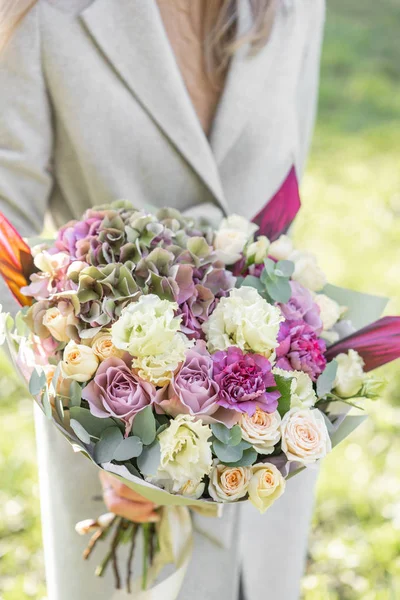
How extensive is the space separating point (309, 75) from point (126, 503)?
1026mm

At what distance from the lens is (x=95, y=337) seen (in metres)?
0.90

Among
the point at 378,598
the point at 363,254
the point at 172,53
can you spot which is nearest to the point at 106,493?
the point at 172,53

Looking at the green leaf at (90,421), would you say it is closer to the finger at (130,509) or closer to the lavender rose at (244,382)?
the lavender rose at (244,382)

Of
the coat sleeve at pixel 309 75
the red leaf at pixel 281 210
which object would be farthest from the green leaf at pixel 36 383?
the coat sleeve at pixel 309 75

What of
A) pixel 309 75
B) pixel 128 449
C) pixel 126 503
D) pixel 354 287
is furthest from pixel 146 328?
pixel 354 287

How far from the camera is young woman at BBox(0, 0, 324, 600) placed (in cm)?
123

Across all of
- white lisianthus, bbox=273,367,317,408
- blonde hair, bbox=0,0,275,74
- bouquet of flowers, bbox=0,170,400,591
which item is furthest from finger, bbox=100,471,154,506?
blonde hair, bbox=0,0,275,74

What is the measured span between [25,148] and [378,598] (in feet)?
5.05

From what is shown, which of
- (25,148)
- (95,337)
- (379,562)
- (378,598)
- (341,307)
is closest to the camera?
(95,337)

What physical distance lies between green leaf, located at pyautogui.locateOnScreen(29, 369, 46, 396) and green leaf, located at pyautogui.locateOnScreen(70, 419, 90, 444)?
0.06 metres

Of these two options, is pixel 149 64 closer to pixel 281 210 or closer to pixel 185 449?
pixel 281 210

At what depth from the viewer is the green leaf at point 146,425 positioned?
0.84m

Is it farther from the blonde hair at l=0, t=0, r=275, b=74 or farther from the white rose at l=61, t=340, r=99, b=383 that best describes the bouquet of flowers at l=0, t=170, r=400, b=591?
Answer: the blonde hair at l=0, t=0, r=275, b=74

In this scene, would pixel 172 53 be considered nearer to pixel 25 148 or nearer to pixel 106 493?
pixel 25 148
